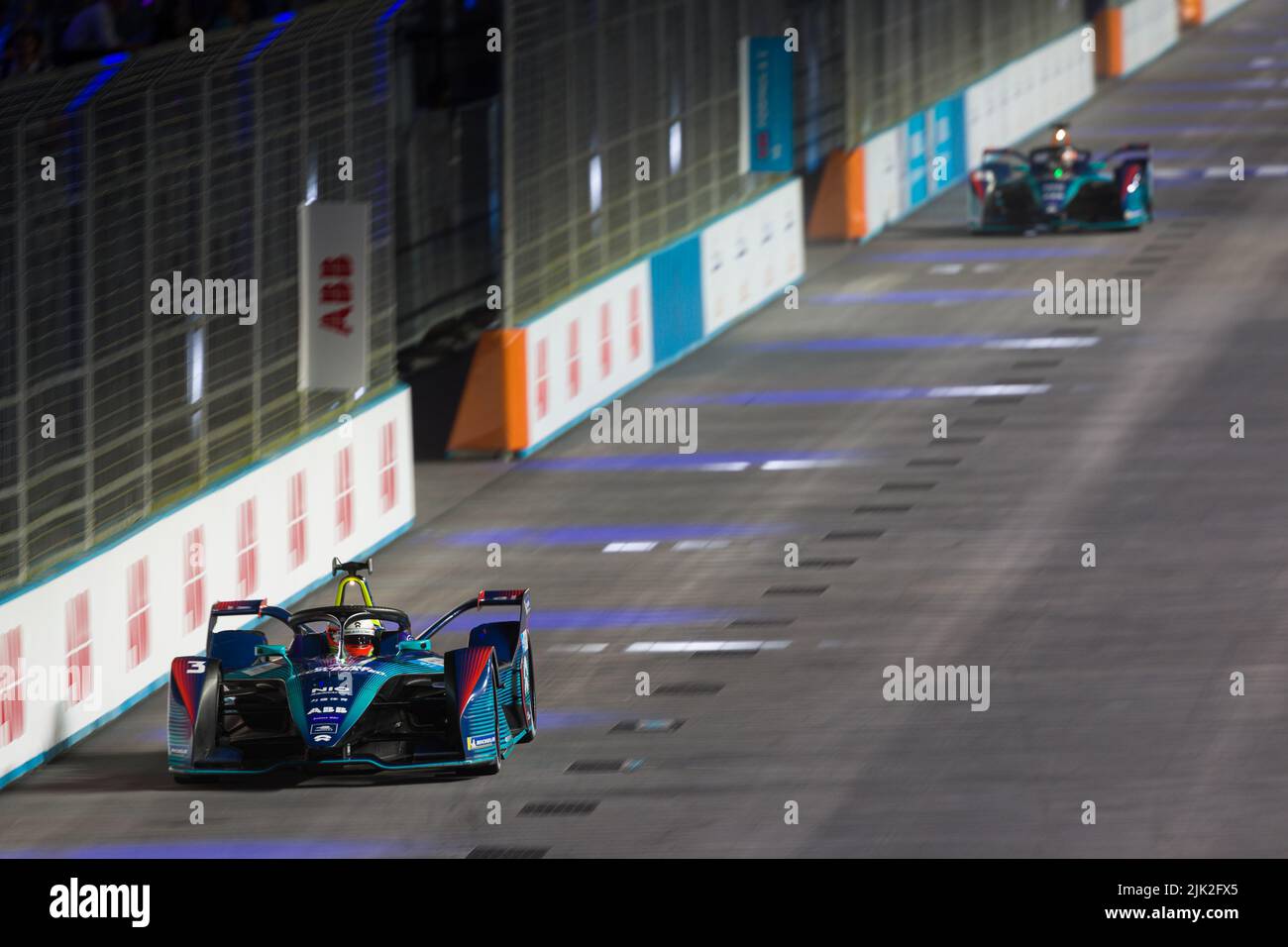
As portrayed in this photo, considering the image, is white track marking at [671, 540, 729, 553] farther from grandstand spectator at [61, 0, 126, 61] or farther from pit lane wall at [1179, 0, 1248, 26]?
pit lane wall at [1179, 0, 1248, 26]

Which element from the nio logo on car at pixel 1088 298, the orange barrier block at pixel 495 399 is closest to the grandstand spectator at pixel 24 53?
the orange barrier block at pixel 495 399

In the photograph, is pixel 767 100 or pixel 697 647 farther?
pixel 767 100

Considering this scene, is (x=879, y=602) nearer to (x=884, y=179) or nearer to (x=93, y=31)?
(x=93, y=31)

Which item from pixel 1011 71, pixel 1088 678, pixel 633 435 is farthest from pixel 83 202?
pixel 1011 71

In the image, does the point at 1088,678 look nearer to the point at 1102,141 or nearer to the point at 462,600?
the point at 462,600

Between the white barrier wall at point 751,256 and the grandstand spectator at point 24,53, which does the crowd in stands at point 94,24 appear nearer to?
the grandstand spectator at point 24,53

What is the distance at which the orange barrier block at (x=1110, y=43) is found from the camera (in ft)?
165

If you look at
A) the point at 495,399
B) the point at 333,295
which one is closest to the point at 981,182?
the point at 495,399

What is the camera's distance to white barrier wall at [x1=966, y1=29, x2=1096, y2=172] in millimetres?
40812

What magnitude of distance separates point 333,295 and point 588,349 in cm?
582

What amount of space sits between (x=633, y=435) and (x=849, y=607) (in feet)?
21.5

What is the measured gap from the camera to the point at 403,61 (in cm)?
3331

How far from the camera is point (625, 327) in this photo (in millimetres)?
26281
